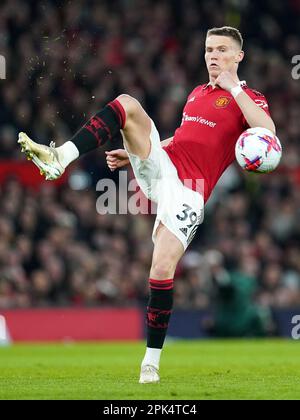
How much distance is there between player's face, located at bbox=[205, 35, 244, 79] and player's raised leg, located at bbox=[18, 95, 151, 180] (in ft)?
2.83

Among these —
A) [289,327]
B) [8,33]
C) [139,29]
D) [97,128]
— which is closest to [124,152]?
[97,128]

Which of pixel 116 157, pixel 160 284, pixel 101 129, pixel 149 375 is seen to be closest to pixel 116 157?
pixel 116 157

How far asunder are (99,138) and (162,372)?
251 cm

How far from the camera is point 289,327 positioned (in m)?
16.9

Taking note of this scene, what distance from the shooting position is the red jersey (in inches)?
328

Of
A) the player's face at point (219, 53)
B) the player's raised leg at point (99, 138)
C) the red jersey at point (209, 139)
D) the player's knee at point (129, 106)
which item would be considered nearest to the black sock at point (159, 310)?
the red jersey at point (209, 139)

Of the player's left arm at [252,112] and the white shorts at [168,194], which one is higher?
the player's left arm at [252,112]

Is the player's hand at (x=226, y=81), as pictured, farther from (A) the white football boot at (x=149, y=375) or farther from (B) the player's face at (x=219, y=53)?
(A) the white football boot at (x=149, y=375)

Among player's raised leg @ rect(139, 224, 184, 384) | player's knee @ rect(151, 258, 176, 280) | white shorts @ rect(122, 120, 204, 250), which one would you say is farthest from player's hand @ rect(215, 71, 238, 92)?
player's knee @ rect(151, 258, 176, 280)

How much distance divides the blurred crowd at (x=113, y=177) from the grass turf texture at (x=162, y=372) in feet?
6.64

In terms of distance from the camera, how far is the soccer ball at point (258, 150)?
7789 millimetres

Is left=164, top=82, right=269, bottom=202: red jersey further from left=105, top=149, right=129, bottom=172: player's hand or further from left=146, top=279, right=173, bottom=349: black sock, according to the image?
left=146, top=279, right=173, bottom=349: black sock

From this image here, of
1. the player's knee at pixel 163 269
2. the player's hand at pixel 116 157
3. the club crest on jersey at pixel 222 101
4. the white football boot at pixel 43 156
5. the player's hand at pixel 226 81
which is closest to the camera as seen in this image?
the white football boot at pixel 43 156

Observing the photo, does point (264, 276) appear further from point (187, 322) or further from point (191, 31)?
point (191, 31)
